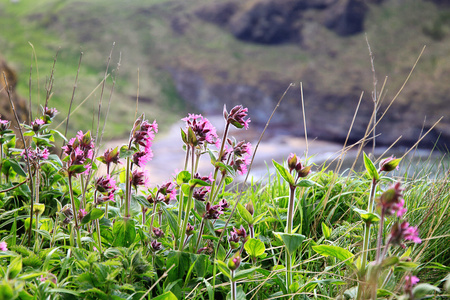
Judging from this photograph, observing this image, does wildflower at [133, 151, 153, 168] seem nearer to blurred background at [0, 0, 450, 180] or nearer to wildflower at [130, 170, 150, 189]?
wildflower at [130, 170, 150, 189]

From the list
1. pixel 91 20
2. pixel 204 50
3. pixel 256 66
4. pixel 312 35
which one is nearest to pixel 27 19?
pixel 91 20

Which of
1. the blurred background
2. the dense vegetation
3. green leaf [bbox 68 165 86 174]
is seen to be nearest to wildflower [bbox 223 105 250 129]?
the dense vegetation

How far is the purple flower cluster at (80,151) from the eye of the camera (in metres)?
0.95

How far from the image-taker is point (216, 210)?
1071 mm

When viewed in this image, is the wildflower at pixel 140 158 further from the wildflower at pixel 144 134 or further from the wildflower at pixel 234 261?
the wildflower at pixel 234 261

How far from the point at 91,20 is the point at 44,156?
109 ft

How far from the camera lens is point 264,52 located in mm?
30844

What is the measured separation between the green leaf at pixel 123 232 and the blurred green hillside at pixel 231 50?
24.5 metres

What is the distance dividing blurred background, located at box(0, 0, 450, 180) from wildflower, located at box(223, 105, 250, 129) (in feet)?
78.7

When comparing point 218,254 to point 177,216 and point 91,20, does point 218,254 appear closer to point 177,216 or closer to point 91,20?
point 177,216

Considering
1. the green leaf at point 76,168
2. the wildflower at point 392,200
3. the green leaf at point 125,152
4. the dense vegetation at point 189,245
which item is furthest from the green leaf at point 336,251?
the green leaf at point 76,168

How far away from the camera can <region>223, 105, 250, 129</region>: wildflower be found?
3.21 feet

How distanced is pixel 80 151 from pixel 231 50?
31.0 meters

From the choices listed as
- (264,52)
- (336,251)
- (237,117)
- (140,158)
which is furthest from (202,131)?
(264,52)
